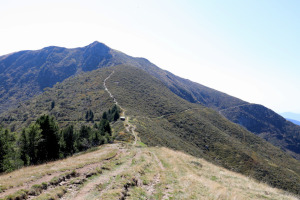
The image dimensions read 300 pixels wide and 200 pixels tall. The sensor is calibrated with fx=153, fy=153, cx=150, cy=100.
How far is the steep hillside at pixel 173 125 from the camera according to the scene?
65312 millimetres

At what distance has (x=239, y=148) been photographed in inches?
3164

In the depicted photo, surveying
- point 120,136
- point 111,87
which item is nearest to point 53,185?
point 120,136

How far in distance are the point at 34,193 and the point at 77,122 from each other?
2902 inches

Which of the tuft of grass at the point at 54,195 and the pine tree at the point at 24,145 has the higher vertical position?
the tuft of grass at the point at 54,195

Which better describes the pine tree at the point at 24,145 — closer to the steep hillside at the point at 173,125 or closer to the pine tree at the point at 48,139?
the pine tree at the point at 48,139

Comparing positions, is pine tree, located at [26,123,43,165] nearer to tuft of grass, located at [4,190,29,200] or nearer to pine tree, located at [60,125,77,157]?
pine tree, located at [60,125,77,157]

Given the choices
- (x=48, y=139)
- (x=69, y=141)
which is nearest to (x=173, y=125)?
(x=69, y=141)

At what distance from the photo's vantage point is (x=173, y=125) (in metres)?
91.8

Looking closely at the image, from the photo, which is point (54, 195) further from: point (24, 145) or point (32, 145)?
point (24, 145)

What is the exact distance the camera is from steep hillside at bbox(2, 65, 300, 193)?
6531cm

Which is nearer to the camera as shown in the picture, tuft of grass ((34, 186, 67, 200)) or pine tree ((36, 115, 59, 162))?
tuft of grass ((34, 186, 67, 200))

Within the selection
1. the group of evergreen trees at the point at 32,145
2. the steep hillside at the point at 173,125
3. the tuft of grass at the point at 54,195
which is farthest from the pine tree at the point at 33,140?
the steep hillside at the point at 173,125

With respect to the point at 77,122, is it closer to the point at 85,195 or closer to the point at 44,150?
the point at 44,150


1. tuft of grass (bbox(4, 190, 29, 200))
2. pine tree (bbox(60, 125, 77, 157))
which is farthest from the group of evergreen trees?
tuft of grass (bbox(4, 190, 29, 200))
